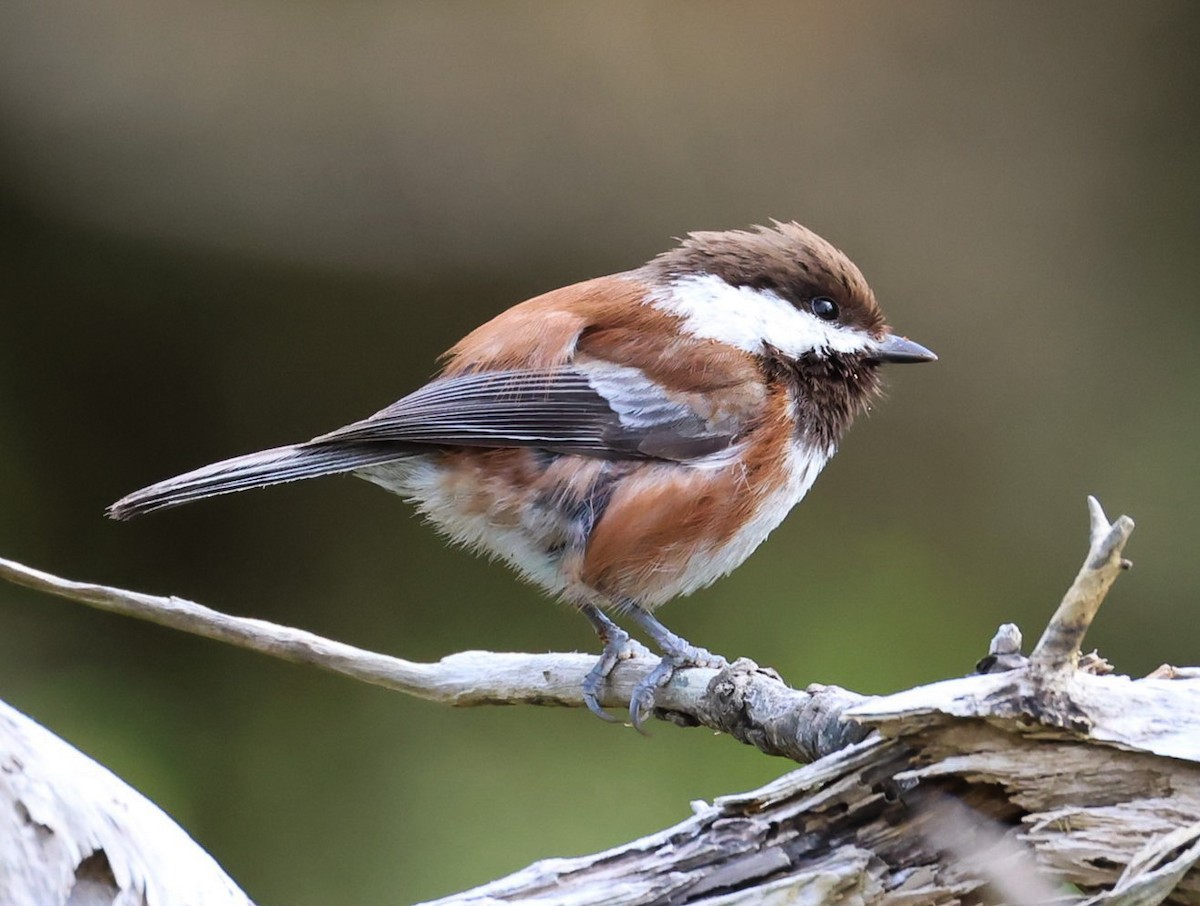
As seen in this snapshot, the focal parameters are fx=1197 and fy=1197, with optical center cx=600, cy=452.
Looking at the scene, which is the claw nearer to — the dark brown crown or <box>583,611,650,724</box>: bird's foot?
<box>583,611,650,724</box>: bird's foot

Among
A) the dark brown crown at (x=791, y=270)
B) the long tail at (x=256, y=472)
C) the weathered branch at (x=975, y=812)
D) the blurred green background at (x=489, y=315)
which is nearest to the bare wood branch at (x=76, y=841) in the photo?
the weathered branch at (x=975, y=812)

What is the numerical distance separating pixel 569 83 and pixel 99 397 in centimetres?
175

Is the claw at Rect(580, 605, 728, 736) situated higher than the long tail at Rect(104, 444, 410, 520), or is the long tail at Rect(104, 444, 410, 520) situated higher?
the long tail at Rect(104, 444, 410, 520)

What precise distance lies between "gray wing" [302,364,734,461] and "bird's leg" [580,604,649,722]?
359mm

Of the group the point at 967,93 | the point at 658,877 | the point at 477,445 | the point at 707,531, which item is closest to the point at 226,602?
the point at 477,445

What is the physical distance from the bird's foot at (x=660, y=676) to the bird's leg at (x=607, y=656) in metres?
0.08

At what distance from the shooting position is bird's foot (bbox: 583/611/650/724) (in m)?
2.27

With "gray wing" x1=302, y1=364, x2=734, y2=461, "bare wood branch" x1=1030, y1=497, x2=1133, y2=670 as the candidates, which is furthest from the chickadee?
"bare wood branch" x1=1030, y1=497, x2=1133, y2=670

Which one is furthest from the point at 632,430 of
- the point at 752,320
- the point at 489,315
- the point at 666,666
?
the point at 489,315

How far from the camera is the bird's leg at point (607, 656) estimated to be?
227 cm

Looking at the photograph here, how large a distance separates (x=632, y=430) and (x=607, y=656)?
462 mm

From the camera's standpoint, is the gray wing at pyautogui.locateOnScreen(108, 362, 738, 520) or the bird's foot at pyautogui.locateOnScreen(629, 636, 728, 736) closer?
the bird's foot at pyautogui.locateOnScreen(629, 636, 728, 736)

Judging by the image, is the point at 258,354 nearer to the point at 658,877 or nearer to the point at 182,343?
the point at 182,343

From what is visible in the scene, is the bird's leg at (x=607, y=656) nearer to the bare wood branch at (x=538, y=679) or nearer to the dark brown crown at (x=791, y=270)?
the bare wood branch at (x=538, y=679)
